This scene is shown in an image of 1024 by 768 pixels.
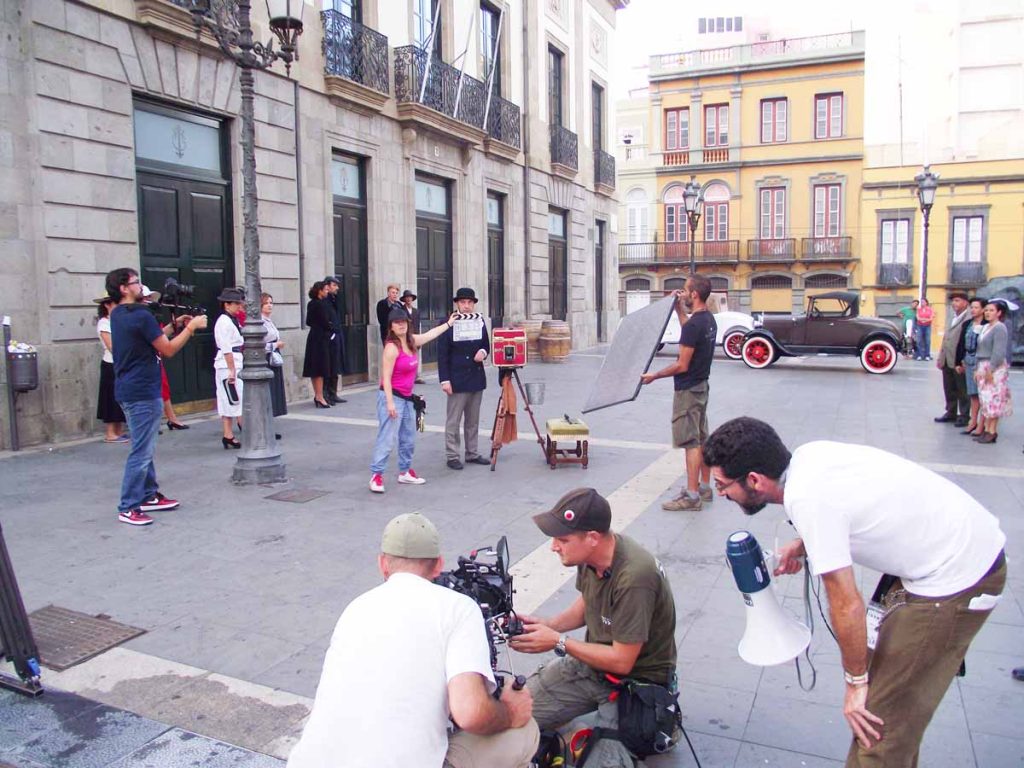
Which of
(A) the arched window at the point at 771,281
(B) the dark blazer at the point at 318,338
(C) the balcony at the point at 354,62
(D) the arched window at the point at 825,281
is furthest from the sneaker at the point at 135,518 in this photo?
(A) the arched window at the point at 771,281

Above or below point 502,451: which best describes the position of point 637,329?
above

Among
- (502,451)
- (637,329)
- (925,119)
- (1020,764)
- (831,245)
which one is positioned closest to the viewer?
(1020,764)

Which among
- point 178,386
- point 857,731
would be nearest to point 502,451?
point 178,386

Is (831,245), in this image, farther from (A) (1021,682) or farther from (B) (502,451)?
(A) (1021,682)

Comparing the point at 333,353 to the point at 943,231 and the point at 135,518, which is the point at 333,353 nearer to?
the point at 135,518

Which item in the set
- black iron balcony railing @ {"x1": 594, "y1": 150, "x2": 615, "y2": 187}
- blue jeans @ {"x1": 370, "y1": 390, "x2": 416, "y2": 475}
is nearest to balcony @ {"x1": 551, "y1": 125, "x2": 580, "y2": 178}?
black iron balcony railing @ {"x1": 594, "y1": 150, "x2": 615, "y2": 187}

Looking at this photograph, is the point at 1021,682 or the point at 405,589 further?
the point at 1021,682

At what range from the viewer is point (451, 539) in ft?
19.4

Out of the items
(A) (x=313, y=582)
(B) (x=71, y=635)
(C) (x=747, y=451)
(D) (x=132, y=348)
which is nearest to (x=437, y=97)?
(D) (x=132, y=348)

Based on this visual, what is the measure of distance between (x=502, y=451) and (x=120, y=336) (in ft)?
14.1

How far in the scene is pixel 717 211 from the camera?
44.5 meters

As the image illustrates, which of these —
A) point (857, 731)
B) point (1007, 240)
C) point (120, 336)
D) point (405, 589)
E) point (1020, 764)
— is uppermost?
point (1007, 240)

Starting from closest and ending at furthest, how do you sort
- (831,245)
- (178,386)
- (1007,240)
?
(178,386)
(1007,240)
(831,245)

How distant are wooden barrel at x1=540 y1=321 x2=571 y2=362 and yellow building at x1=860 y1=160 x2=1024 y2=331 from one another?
82.9ft
